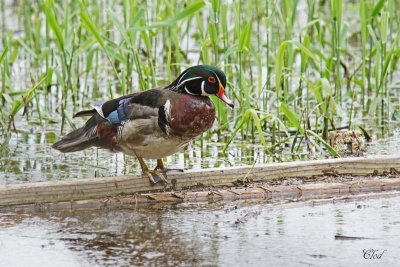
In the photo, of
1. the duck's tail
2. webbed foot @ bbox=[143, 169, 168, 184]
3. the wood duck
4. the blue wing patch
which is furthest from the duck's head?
the duck's tail

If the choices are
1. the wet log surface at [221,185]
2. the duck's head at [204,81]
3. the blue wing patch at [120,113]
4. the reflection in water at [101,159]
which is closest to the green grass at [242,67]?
the reflection in water at [101,159]

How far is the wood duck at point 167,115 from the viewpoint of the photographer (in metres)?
4.20

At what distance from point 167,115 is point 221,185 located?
54cm

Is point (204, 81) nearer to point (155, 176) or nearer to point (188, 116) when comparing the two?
point (188, 116)

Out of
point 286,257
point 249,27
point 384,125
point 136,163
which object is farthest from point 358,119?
point 286,257

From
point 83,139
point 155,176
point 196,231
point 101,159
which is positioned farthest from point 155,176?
point 101,159

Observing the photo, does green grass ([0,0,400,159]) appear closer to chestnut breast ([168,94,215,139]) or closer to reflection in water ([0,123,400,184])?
reflection in water ([0,123,400,184])

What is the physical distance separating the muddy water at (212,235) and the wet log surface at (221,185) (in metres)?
0.10

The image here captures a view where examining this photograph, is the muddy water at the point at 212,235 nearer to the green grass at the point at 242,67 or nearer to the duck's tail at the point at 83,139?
the duck's tail at the point at 83,139

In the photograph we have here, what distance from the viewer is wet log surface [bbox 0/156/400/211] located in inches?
159

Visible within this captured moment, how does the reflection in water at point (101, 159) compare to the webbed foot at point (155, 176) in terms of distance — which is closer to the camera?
the webbed foot at point (155, 176)

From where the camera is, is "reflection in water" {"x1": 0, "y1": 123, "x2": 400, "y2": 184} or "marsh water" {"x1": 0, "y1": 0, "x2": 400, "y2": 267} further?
"reflection in water" {"x1": 0, "y1": 123, "x2": 400, "y2": 184}

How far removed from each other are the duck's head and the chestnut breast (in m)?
0.05

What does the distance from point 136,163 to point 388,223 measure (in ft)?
6.87
